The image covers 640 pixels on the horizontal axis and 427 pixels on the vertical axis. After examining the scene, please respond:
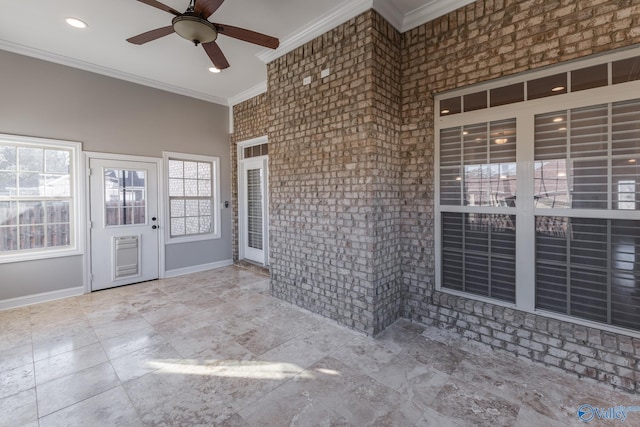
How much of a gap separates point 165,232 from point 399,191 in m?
4.19

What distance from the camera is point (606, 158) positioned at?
2271 mm

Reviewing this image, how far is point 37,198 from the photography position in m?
4.05

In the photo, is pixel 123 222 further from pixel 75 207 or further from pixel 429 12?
pixel 429 12

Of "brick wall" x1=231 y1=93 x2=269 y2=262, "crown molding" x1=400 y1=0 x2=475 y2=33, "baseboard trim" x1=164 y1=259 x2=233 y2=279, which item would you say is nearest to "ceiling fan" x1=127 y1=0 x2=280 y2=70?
"crown molding" x1=400 y1=0 x2=475 y2=33

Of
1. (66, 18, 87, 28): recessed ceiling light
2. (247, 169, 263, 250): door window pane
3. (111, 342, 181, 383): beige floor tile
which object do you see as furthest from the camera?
(247, 169, 263, 250): door window pane

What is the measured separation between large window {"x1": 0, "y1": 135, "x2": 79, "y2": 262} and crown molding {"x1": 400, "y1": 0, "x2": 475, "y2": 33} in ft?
15.8

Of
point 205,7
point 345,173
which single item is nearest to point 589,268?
point 345,173

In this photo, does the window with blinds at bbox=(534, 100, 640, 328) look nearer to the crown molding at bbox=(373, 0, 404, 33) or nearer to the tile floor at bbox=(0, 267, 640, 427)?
the tile floor at bbox=(0, 267, 640, 427)

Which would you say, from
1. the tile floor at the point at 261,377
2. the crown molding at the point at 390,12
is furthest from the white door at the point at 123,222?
the crown molding at the point at 390,12

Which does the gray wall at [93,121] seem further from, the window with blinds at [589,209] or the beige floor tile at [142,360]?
the window with blinds at [589,209]

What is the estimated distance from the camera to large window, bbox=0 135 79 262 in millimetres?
3846

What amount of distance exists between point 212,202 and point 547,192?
538 cm

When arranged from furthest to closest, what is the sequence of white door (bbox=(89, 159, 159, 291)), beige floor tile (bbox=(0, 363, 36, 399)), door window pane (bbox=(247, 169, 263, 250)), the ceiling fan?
door window pane (bbox=(247, 169, 263, 250)) < white door (bbox=(89, 159, 159, 291)) < the ceiling fan < beige floor tile (bbox=(0, 363, 36, 399))

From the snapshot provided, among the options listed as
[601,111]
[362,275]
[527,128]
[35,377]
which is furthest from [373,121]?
[35,377]
